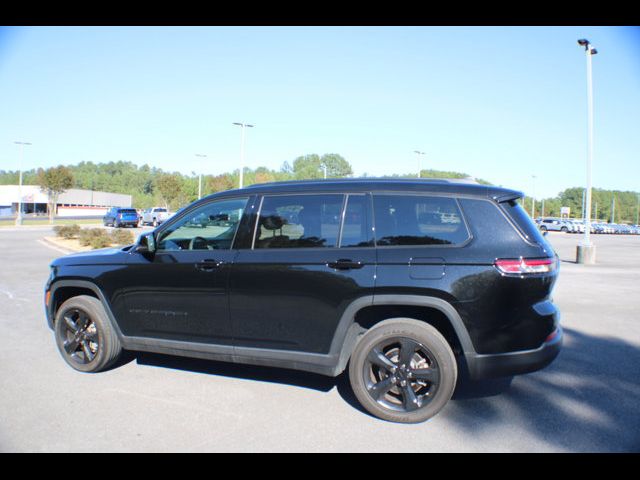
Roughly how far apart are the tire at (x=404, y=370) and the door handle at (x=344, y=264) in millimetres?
508

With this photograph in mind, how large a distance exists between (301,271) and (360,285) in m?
0.50

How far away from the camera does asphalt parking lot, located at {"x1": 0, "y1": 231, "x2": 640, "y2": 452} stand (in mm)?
3516

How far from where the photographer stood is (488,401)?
433 centimetres

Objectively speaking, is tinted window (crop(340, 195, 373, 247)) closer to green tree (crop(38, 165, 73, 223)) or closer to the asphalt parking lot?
the asphalt parking lot

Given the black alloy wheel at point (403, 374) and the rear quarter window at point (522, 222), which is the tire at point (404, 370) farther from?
the rear quarter window at point (522, 222)

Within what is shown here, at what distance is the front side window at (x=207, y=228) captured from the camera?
14.7ft

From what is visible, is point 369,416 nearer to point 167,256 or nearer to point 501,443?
point 501,443

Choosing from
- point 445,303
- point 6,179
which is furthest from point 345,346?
point 6,179

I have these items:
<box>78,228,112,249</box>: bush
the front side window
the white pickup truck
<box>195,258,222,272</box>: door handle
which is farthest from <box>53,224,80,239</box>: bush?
the white pickup truck

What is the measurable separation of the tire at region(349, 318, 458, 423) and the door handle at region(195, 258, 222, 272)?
1.39 metres

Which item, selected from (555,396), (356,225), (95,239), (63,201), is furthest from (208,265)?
(63,201)

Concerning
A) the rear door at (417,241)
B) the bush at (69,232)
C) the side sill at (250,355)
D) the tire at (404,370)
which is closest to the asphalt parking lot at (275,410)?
the tire at (404,370)
